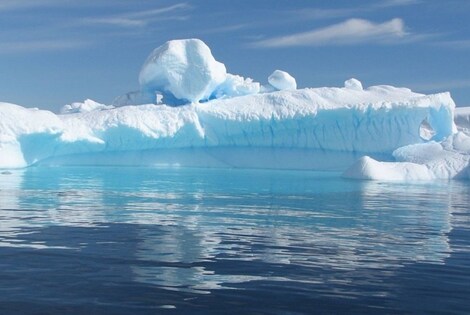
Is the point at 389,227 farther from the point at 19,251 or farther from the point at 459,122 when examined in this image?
the point at 459,122

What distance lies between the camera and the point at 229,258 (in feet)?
22.9

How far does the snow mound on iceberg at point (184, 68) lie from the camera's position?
28953mm

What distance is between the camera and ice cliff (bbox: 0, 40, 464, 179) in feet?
93.7

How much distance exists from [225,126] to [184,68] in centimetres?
314

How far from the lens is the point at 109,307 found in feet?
16.1

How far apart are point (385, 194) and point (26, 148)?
15434 mm

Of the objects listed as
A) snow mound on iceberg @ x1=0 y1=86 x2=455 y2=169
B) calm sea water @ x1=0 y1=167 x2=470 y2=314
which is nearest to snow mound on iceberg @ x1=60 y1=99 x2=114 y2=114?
snow mound on iceberg @ x1=0 y1=86 x2=455 y2=169

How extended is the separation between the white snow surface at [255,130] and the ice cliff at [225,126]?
0.14 ft

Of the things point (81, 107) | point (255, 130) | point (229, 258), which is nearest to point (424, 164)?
point (255, 130)

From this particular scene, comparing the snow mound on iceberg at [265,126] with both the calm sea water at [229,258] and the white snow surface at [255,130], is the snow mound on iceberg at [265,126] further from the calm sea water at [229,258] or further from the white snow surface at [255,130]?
the calm sea water at [229,258]

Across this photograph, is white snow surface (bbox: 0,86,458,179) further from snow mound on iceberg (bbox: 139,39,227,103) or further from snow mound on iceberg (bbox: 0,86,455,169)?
snow mound on iceberg (bbox: 139,39,227,103)

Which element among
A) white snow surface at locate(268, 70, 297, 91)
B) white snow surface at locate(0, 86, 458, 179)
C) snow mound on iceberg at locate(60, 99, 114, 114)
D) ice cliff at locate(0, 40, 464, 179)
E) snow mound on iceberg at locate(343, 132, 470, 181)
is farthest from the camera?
snow mound on iceberg at locate(60, 99, 114, 114)

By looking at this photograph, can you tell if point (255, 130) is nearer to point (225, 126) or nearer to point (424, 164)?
point (225, 126)

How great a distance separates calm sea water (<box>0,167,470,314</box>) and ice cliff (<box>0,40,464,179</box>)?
15036 mm
